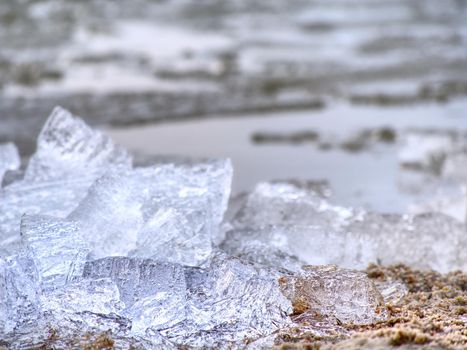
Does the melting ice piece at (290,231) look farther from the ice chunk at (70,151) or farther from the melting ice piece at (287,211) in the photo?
the ice chunk at (70,151)

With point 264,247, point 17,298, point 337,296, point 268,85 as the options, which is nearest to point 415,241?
point 264,247

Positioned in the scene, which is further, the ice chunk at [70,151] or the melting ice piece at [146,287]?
the ice chunk at [70,151]

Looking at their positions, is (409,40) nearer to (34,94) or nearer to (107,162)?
(34,94)

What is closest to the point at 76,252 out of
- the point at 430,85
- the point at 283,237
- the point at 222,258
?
the point at 222,258

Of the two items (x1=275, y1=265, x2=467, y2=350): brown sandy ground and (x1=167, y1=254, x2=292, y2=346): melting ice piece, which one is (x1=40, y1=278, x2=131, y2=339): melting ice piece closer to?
(x1=167, y1=254, x2=292, y2=346): melting ice piece

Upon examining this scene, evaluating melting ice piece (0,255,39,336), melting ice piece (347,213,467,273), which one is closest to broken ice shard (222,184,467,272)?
melting ice piece (347,213,467,273)

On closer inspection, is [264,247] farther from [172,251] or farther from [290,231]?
[172,251]

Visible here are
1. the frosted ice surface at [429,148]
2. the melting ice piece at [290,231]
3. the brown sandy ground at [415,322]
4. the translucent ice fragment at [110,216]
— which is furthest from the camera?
the frosted ice surface at [429,148]

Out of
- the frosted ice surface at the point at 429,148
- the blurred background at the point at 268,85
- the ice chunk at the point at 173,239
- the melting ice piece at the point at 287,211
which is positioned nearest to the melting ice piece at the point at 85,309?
the ice chunk at the point at 173,239
